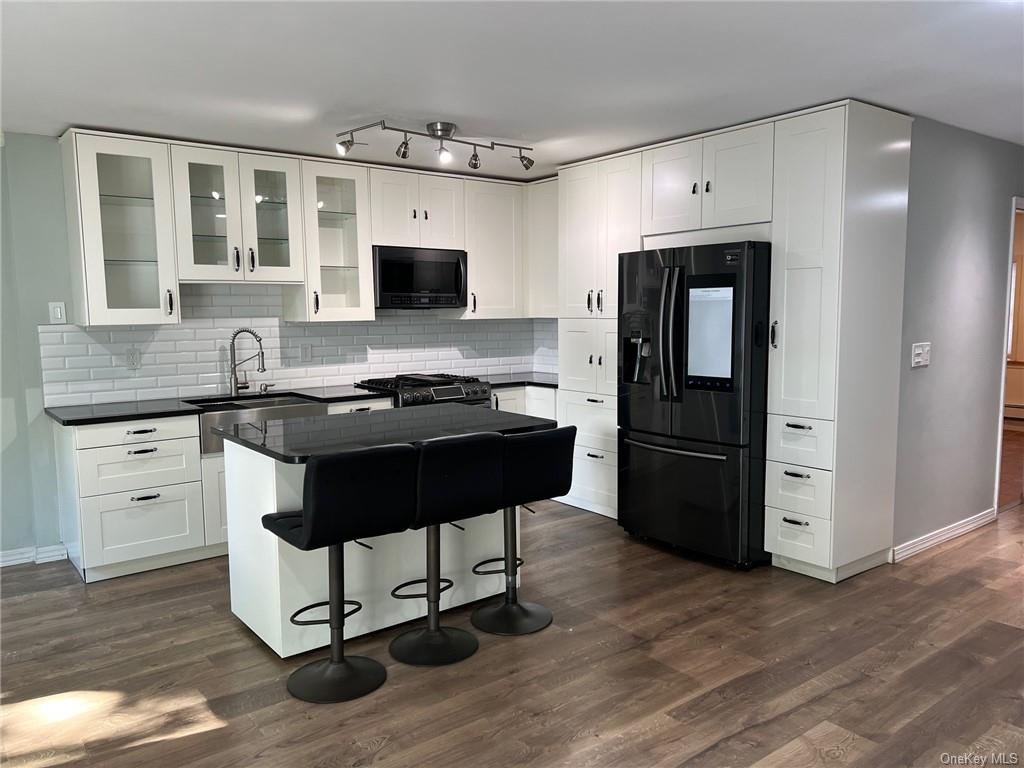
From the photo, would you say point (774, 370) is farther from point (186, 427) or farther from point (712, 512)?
point (186, 427)

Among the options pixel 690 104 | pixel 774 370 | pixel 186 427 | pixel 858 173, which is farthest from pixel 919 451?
pixel 186 427

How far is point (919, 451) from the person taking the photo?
4.32m

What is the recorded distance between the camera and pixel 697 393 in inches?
163

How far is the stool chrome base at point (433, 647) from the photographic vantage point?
307 centimetres

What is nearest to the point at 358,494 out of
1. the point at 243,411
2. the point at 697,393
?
the point at 243,411

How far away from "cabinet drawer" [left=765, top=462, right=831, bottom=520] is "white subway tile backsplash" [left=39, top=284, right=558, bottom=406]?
260 centimetres

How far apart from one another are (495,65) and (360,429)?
5.35 feet

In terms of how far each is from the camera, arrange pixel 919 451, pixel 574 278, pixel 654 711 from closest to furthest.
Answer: pixel 654 711
pixel 919 451
pixel 574 278

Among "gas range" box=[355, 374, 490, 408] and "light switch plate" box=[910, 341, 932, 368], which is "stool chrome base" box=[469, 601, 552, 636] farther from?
"light switch plate" box=[910, 341, 932, 368]

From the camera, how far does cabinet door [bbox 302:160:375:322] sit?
191 inches

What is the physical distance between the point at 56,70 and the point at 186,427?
6.19 feet

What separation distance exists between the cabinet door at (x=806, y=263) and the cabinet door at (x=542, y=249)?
2.02 meters

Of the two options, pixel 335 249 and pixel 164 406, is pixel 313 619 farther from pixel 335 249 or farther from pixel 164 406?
pixel 335 249

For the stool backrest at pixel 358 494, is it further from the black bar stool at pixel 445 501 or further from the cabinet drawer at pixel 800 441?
the cabinet drawer at pixel 800 441
